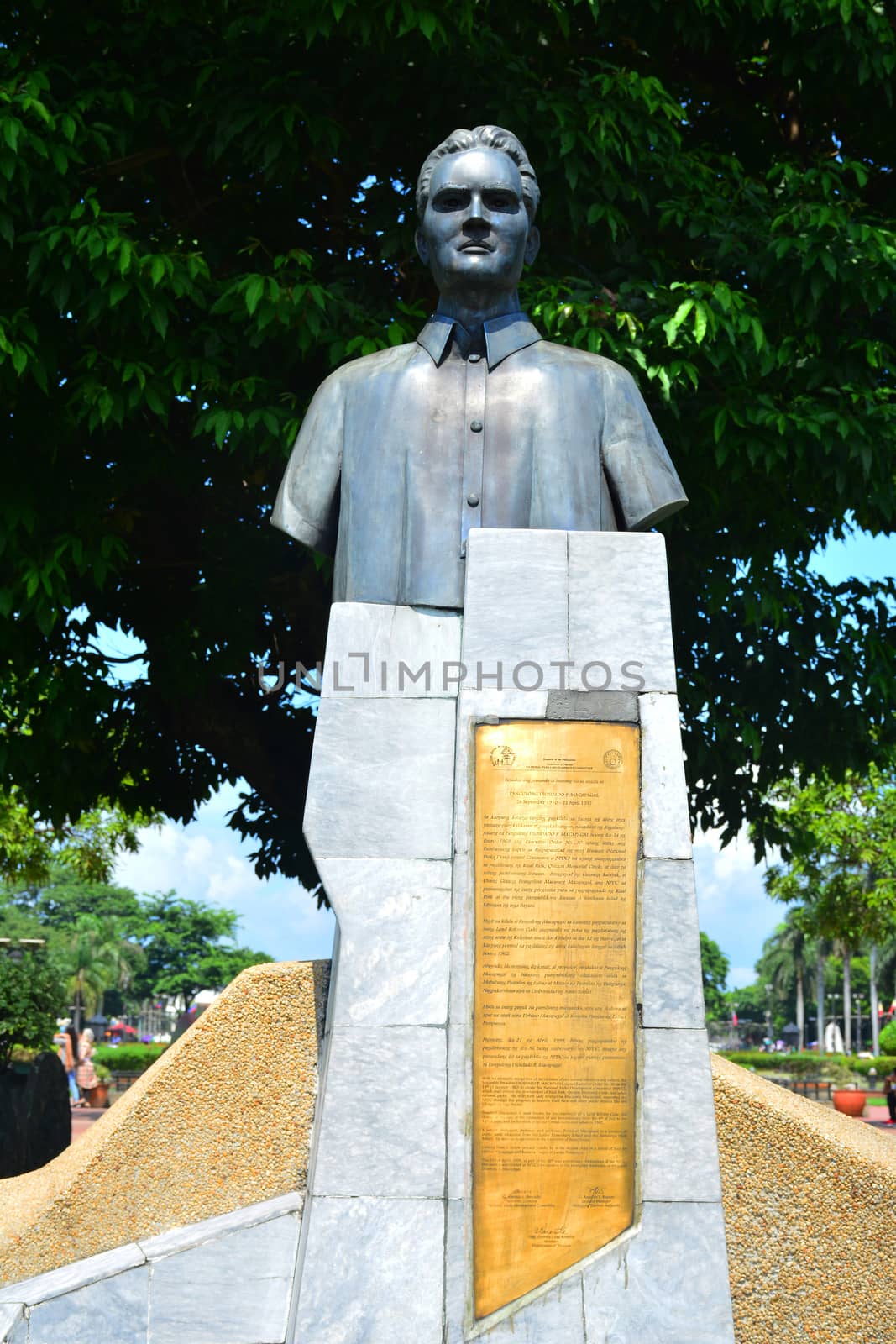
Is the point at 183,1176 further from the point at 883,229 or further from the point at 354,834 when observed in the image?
the point at 883,229

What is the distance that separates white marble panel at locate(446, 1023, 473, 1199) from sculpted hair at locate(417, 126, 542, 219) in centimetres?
367

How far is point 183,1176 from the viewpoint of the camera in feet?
21.9

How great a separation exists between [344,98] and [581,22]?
6.71 ft

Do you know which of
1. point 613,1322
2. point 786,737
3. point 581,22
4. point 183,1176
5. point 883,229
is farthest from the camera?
point 786,737

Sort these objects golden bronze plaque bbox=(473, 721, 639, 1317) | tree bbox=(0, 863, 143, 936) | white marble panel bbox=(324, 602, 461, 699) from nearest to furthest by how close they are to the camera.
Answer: golden bronze plaque bbox=(473, 721, 639, 1317) < white marble panel bbox=(324, 602, 461, 699) < tree bbox=(0, 863, 143, 936)

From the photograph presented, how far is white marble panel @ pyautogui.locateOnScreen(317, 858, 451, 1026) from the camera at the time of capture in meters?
5.57

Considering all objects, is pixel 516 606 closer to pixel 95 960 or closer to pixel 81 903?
pixel 95 960

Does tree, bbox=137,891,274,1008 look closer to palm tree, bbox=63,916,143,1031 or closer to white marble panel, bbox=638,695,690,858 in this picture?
palm tree, bbox=63,916,143,1031

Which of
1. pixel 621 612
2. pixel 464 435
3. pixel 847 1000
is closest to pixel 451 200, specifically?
pixel 464 435

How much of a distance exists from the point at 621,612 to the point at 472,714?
733 millimetres

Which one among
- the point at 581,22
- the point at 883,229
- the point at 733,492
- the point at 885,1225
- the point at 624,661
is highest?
the point at 581,22

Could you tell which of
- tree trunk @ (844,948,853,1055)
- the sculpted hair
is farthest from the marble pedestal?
tree trunk @ (844,948,853,1055)

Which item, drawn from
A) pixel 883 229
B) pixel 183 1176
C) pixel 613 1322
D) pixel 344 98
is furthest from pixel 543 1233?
pixel 344 98

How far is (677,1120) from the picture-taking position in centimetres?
547
